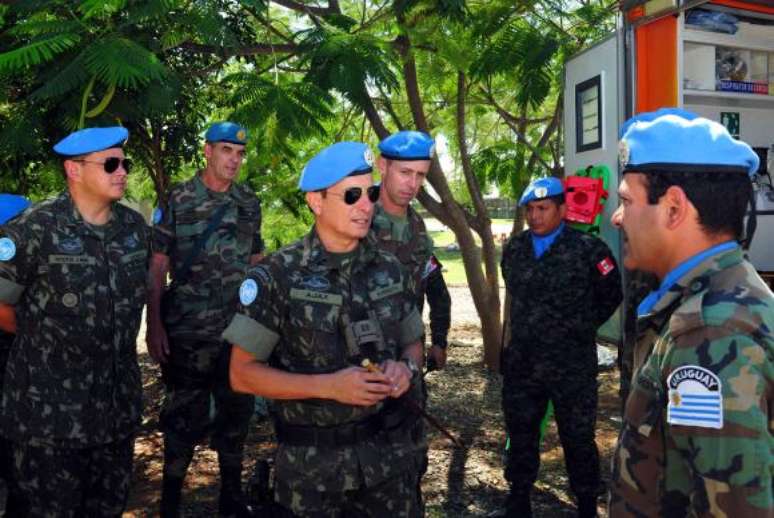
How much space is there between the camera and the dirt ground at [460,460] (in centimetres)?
396

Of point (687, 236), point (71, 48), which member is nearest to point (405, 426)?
point (687, 236)

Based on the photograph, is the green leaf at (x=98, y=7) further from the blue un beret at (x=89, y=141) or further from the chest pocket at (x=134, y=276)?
the chest pocket at (x=134, y=276)

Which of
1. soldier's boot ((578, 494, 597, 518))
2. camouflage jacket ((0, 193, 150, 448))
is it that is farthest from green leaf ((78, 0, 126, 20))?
soldier's boot ((578, 494, 597, 518))

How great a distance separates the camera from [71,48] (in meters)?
2.96

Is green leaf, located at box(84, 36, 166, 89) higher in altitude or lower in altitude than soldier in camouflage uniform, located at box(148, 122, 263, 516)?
higher

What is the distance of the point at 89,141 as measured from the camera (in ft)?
9.41

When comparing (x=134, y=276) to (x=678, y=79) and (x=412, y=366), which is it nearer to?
(x=412, y=366)

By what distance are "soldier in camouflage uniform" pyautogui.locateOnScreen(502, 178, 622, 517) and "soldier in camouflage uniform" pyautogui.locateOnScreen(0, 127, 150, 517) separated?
1914 mm

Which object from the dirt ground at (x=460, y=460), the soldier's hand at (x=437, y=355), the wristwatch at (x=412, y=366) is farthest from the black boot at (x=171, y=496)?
the wristwatch at (x=412, y=366)

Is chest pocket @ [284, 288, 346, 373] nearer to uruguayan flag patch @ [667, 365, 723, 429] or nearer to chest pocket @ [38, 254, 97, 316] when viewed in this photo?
chest pocket @ [38, 254, 97, 316]

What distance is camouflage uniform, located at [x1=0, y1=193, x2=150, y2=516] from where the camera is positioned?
268 centimetres

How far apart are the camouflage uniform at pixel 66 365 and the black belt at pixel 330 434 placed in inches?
40.0

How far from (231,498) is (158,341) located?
0.94 metres

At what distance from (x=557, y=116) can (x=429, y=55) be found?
5.20 feet
